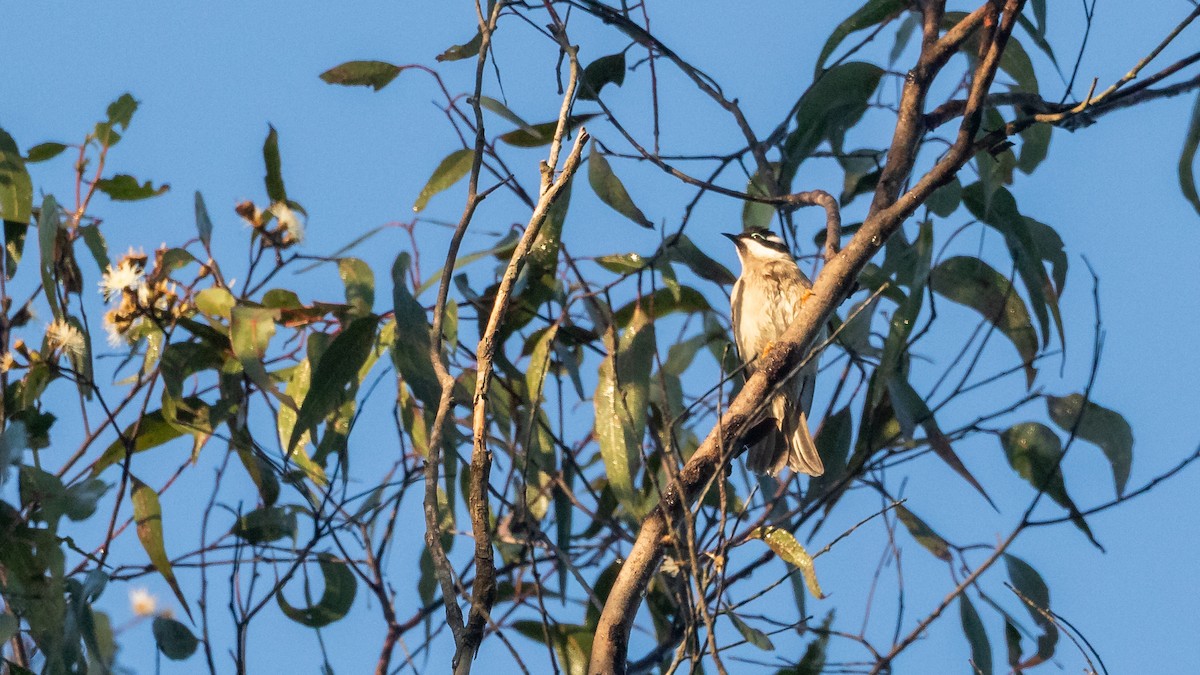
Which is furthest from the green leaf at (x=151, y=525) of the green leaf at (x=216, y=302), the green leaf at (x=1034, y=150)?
the green leaf at (x=1034, y=150)

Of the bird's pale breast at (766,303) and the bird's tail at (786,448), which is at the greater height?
the bird's pale breast at (766,303)

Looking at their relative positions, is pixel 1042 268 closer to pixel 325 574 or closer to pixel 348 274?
pixel 348 274

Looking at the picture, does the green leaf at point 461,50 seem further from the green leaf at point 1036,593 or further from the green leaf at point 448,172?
the green leaf at point 1036,593

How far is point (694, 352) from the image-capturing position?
3.98m

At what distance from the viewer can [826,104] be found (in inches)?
132

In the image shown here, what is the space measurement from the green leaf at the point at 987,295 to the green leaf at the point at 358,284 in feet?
4.81

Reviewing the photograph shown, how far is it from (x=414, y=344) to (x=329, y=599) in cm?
89

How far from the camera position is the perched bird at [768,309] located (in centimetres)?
385

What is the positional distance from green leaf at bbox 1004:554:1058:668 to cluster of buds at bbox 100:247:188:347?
222 cm

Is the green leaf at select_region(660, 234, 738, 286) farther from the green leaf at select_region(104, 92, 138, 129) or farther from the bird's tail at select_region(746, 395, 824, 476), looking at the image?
the green leaf at select_region(104, 92, 138, 129)

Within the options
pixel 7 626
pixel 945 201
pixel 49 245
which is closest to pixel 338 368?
pixel 49 245

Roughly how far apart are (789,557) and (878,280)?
914 mm

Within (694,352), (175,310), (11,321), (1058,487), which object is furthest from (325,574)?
(1058,487)

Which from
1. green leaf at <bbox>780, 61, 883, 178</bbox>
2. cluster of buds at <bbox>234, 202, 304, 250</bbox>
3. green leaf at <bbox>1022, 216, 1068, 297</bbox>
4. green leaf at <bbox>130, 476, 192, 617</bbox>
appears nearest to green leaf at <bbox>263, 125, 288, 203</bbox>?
cluster of buds at <bbox>234, 202, 304, 250</bbox>
